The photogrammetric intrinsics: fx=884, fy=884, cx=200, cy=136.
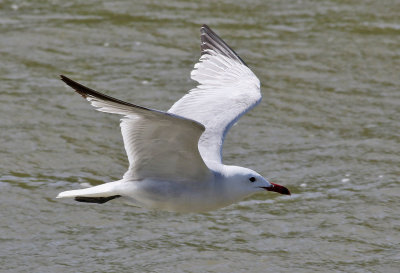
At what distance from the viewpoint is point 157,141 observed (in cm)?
529

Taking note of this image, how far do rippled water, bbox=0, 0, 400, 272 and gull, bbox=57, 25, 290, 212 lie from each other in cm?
103

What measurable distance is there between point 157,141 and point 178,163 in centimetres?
27

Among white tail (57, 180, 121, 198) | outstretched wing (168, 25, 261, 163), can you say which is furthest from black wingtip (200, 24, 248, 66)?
white tail (57, 180, 121, 198)

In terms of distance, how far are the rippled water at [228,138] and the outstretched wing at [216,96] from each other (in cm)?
106

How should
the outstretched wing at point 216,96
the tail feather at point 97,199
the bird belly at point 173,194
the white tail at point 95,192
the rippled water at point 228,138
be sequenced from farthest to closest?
the rippled water at point 228,138 < the outstretched wing at point 216,96 < the tail feather at point 97,199 < the bird belly at point 173,194 < the white tail at point 95,192

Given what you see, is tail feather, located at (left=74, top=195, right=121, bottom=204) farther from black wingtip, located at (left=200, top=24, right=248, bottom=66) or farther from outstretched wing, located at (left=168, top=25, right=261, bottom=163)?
black wingtip, located at (left=200, top=24, right=248, bottom=66)

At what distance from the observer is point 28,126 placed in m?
8.59

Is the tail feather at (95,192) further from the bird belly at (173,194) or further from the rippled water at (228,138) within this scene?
the rippled water at (228,138)

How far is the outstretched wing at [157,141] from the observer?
477cm

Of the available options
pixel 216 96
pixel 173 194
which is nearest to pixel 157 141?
pixel 173 194

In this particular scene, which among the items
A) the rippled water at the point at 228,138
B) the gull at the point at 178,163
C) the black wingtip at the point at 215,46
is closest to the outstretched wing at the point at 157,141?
the gull at the point at 178,163

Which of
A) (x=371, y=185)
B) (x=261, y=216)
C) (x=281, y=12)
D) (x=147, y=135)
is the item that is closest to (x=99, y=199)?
(x=147, y=135)

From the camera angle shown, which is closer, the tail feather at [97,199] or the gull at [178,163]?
the gull at [178,163]

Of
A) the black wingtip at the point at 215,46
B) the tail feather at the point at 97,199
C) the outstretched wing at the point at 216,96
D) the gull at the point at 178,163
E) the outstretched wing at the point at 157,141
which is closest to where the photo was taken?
the outstretched wing at the point at 157,141
